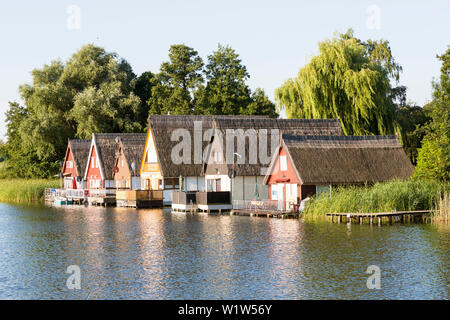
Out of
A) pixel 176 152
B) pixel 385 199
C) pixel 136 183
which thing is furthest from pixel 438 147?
pixel 136 183

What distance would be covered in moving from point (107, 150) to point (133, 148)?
612 cm

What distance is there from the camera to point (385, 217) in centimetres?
4141

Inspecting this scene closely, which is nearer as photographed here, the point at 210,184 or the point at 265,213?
the point at 265,213

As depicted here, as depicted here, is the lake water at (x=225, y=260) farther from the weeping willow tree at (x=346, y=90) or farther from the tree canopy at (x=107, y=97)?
the tree canopy at (x=107, y=97)

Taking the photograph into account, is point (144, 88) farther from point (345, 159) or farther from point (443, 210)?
point (443, 210)

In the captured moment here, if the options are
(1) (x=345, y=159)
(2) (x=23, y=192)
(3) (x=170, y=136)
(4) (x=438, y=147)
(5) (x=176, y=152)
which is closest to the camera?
(4) (x=438, y=147)

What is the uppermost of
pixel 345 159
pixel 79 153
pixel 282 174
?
pixel 79 153

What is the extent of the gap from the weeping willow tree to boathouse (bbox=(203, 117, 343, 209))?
150 inches

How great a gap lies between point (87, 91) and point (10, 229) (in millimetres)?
50096

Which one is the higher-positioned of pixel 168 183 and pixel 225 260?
pixel 168 183

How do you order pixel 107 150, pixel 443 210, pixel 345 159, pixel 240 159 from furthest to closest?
pixel 107 150
pixel 240 159
pixel 345 159
pixel 443 210

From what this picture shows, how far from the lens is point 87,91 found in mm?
90500

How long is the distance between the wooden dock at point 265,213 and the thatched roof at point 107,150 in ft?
82.1

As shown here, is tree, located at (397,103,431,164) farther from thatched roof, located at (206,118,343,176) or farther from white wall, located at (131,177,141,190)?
white wall, located at (131,177,141,190)
